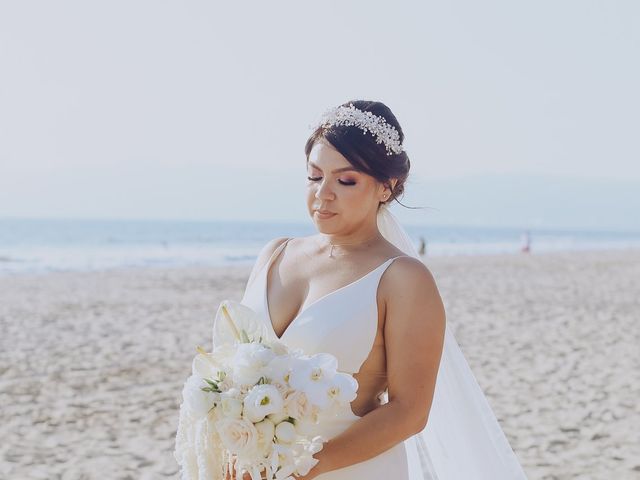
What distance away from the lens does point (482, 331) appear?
42.4ft

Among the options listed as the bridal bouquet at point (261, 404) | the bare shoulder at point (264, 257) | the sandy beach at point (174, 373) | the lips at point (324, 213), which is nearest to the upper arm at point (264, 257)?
the bare shoulder at point (264, 257)

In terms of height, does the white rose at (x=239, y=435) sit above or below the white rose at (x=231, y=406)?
below

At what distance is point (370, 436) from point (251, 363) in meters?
0.51

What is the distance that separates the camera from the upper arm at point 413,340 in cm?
251

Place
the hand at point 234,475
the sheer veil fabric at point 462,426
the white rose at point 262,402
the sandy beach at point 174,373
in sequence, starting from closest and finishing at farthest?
1. the white rose at point 262,402
2. the hand at point 234,475
3. the sheer veil fabric at point 462,426
4. the sandy beach at point 174,373

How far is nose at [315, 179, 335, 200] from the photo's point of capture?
8.57ft

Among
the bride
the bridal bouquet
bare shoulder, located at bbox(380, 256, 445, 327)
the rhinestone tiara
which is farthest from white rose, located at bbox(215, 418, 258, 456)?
the rhinestone tiara

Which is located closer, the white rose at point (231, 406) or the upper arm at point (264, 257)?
the white rose at point (231, 406)

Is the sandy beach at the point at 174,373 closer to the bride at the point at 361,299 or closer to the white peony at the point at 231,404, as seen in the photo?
the bride at the point at 361,299

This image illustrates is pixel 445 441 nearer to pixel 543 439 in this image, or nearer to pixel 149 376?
pixel 543 439

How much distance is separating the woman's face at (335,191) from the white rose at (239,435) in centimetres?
77

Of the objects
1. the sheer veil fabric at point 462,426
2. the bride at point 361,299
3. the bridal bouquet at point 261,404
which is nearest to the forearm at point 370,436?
the bride at point 361,299

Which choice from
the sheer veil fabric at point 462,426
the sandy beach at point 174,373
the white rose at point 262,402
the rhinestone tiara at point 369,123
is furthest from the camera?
the sandy beach at point 174,373

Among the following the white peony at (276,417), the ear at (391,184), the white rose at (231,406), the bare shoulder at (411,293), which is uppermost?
the ear at (391,184)
